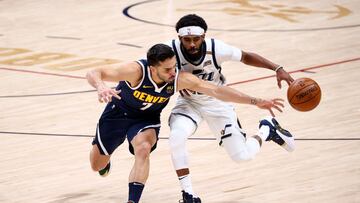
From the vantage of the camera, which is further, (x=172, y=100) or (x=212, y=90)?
(x=172, y=100)

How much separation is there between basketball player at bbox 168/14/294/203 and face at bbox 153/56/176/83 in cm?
55

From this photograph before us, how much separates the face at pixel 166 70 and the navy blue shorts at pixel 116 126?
1.92 ft

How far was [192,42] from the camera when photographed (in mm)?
8914

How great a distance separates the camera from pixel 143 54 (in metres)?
16.0

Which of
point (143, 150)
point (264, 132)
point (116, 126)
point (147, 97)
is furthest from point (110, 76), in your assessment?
point (264, 132)

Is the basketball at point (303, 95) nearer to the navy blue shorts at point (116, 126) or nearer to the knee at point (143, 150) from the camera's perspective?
the navy blue shorts at point (116, 126)

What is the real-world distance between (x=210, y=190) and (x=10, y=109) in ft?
15.2

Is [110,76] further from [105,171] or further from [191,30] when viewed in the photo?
[105,171]

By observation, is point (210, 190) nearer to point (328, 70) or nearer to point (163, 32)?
point (328, 70)

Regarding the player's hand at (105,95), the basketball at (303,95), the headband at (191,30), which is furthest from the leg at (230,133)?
the player's hand at (105,95)

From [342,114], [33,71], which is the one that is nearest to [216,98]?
[342,114]

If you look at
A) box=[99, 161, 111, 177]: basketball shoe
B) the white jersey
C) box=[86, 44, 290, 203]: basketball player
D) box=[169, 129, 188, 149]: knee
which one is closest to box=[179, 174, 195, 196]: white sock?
box=[169, 129, 188, 149]: knee

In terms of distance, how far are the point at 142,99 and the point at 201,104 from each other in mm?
857

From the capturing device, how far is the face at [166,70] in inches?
328
